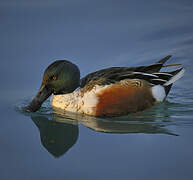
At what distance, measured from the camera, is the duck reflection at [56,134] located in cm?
426

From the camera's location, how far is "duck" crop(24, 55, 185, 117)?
18.1 ft

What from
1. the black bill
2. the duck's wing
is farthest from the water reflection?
the duck's wing

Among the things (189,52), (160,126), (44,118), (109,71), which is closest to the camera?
(160,126)

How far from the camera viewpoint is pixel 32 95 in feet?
20.4

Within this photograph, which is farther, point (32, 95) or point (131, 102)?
point (32, 95)

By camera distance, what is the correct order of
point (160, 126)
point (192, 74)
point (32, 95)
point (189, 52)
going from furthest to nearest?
point (189, 52) → point (192, 74) → point (32, 95) → point (160, 126)

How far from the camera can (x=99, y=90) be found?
5488 mm

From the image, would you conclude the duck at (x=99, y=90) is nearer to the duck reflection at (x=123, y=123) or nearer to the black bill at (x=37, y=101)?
the black bill at (x=37, y=101)

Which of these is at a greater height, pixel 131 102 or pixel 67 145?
pixel 131 102

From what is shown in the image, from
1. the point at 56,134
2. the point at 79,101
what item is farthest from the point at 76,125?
the point at 79,101

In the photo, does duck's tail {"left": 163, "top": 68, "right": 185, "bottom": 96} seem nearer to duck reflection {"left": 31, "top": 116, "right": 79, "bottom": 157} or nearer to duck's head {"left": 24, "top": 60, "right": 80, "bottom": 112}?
duck's head {"left": 24, "top": 60, "right": 80, "bottom": 112}

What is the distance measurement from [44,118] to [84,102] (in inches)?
24.1

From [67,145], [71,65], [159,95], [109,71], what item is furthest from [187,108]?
[67,145]

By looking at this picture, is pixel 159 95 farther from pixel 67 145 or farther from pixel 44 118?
pixel 67 145
